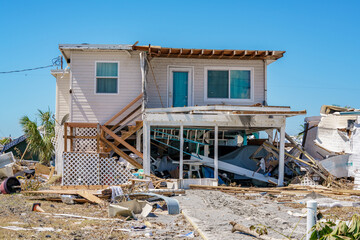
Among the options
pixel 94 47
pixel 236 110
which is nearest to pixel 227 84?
pixel 236 110

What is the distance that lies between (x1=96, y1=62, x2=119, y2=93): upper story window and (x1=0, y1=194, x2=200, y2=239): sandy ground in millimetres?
7364

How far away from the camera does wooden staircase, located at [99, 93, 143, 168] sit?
1683 centimetres

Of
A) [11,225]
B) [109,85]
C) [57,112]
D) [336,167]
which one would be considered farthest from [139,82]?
[11,225]

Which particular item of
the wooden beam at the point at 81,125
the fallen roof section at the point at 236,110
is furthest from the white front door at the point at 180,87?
the wooden beam at the point at 81,125

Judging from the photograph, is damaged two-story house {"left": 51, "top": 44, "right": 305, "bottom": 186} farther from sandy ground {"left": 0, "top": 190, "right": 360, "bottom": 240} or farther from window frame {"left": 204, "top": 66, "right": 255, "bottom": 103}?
sandy ground {"left": 0, "top": 190, "right": 360, "bottom": 240}

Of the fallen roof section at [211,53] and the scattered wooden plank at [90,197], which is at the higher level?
the fallen roof section at [211,53]

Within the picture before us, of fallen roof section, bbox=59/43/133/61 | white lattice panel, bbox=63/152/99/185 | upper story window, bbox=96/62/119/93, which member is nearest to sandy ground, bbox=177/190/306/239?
white lattice panel, bbox=63/152/99/185

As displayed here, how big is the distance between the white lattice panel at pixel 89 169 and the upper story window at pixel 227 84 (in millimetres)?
4895

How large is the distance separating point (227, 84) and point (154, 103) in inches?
126

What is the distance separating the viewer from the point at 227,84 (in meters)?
17.9

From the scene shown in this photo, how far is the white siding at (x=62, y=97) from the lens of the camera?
21.4 meters

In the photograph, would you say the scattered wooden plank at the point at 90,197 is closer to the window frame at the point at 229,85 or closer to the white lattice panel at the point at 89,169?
the white lattice panel at the point at 89,169

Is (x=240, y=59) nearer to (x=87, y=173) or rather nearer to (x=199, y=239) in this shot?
(x=87, y=173)

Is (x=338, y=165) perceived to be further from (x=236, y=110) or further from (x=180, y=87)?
(x=180, y=87)
